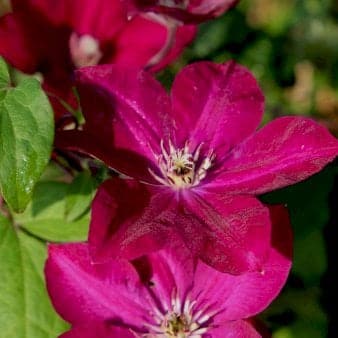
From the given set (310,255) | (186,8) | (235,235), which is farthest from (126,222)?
(310,255)

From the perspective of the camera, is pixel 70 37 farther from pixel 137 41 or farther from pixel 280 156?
pixel 280 156

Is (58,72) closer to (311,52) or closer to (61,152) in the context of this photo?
(61,152)

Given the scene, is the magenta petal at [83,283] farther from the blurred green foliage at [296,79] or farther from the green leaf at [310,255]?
the green leaf at [310,255]

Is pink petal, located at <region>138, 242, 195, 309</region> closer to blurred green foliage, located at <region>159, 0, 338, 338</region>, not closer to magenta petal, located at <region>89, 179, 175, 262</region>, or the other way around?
magenta petal, located at <region>89, 179, 175, 262</region>

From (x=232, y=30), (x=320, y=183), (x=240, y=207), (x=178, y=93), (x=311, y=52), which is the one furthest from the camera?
(x=311, y=52)

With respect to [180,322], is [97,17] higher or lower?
higher

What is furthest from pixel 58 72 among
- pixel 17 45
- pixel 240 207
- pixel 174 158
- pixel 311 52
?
pixel 311 52

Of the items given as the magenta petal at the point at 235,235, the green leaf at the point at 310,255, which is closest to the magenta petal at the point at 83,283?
the magenta petal at the point at 235,235
